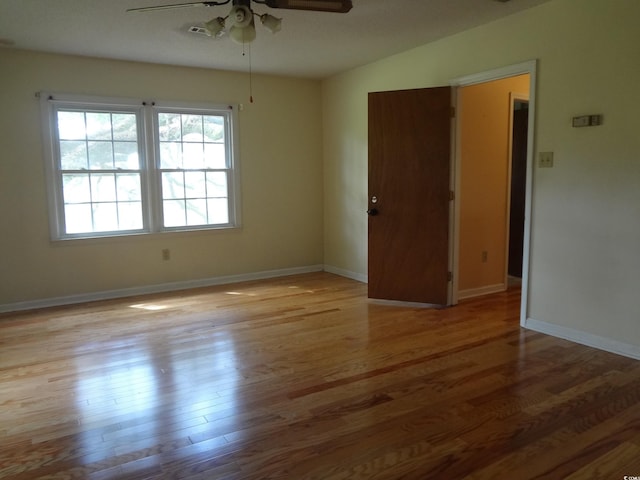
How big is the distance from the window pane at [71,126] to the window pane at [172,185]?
90cm

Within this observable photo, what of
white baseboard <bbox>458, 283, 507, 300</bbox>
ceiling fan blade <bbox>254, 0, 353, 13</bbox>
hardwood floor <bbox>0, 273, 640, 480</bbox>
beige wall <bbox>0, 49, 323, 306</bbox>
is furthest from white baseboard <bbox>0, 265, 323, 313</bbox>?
ceiling fan blade <bbox>254, 0, 353, 13</bbox>

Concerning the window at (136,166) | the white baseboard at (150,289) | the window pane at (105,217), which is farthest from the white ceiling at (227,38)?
the white baseboard at (150,289)

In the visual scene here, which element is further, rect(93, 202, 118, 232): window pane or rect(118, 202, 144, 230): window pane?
rect(118, 202, 144, 230): window pane

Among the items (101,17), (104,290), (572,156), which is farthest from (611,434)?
(104,290)

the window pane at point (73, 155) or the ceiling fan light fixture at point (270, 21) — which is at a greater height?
the ceiling fan light fixture at point (270, 21)

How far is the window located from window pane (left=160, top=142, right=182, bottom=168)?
0.03 feet

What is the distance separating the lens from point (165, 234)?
5180 mm

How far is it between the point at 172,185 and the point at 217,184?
1.74 ft

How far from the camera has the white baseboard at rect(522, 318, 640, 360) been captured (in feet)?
10.1

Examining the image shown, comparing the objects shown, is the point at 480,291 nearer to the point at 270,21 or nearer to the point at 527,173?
the point at 527,173

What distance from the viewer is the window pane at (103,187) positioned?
4.79m

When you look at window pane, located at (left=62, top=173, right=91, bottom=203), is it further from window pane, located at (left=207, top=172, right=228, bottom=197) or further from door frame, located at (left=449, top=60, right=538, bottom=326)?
door frame, located at (left=449, top=60, right=538, bottom=326)

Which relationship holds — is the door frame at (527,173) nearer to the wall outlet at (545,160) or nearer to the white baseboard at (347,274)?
the wall outlet at (545,160)

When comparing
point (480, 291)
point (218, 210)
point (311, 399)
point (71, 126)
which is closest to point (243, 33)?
point (311, 399)
